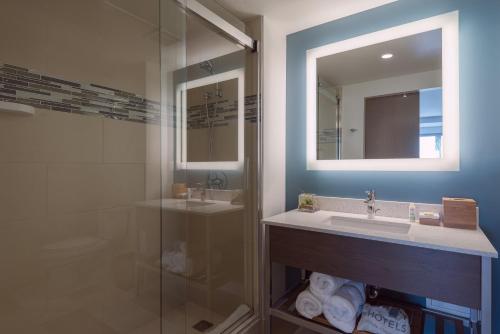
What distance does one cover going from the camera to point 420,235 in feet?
4.12

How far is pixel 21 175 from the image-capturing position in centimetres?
114

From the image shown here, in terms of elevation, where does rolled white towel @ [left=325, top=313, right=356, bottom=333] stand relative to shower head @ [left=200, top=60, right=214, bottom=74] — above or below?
below

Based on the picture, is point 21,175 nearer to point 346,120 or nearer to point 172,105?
point 172,105

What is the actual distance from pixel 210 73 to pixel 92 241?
1278mm

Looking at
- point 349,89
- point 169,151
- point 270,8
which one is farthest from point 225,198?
point 270,8

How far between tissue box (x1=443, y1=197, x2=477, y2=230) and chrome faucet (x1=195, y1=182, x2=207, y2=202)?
1443 mm

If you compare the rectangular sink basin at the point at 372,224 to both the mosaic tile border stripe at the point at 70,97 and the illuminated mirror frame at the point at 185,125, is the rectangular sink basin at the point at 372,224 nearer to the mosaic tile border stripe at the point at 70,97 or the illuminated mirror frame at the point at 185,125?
the illuminated mirror frame at the point at 185,125

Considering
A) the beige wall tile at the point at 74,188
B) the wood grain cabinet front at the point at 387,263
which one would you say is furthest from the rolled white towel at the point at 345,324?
the beige wall tile at the point at 74,188

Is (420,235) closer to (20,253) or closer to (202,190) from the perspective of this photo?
(202,190)

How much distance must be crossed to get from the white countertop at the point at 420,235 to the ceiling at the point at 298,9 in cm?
138

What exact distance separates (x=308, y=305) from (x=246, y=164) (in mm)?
985

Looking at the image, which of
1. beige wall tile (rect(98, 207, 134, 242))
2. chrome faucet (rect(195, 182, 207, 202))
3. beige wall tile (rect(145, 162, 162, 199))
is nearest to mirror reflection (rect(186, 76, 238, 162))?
chrome faucet (rect(195, 182, 207, 202))

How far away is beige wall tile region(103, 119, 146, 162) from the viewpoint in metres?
1.44

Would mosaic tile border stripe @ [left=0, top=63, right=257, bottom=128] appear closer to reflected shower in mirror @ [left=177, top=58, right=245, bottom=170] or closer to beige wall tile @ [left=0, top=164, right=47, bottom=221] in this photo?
reflected shower in mirror @ [left=177, top=58, right=245, bottom=170]
